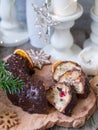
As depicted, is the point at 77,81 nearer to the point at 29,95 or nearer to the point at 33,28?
the point at 29,95

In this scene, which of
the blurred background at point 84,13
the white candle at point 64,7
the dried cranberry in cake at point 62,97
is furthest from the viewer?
the blurred background at point 84,13

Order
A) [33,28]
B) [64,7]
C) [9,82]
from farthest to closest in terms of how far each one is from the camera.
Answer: [33,28]
[64,7]
[9,82]

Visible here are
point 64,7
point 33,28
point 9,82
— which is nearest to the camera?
point 9,82

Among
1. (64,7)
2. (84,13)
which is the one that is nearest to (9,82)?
(64,7)

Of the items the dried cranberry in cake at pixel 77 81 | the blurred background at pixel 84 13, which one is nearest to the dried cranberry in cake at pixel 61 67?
the dried cranberry in cake at pixel 77 81

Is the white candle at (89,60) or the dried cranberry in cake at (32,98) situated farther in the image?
the white candle at (89,60)

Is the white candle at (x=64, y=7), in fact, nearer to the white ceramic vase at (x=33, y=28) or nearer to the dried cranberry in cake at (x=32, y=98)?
the white ceramic vase at (x=33, y=28)
